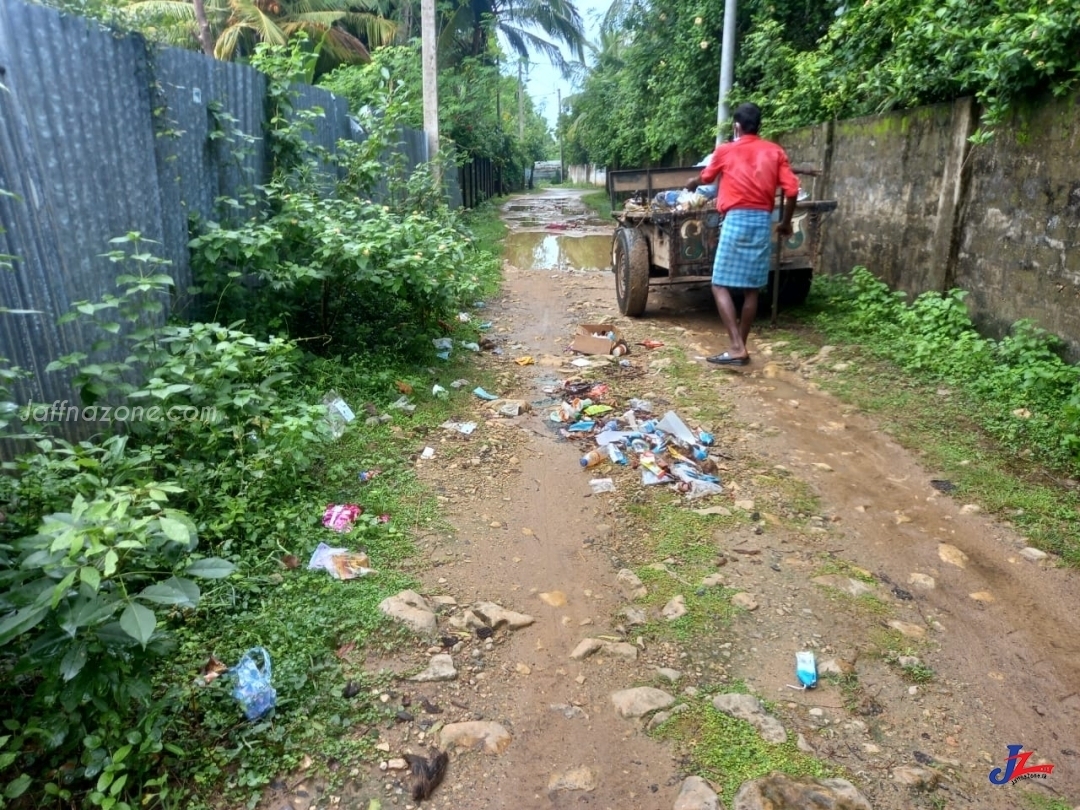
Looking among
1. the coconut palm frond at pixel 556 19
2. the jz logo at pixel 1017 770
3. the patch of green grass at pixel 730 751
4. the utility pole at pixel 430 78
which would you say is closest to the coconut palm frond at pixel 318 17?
the coconut palm frond at pixel 556 19

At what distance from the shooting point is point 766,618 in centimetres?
274

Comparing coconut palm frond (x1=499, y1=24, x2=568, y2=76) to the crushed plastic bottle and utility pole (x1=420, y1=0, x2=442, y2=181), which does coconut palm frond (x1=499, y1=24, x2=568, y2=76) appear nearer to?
utility pole (x1=420, y1=0, x2=442, y2=181)

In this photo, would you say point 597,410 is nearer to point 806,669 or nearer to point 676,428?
point 676,428

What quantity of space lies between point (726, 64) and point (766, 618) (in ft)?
34.0

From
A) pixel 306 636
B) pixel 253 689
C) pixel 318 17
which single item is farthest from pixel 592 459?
pixel 318 17

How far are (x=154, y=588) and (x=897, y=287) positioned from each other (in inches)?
254

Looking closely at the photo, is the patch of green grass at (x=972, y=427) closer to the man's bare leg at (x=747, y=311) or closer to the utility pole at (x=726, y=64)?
the man's bare leg at (x=747, y=311)

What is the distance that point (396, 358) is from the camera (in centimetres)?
530

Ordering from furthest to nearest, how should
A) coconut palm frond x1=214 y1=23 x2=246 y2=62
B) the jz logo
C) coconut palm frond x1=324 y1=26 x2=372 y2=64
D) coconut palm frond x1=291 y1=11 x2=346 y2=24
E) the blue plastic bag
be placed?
coconut palm frond x1=291 y1=11 x2=346 y2=24, coconut palm frond x1=324 y1=26 x2=372 y2=64, coconut palm frond x1=214 y1=23 x2=246 y2=62, the blue plastic bag, the jz logo

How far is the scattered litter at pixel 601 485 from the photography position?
3.77m

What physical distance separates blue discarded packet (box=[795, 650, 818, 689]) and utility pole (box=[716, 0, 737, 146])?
1006 centimetres

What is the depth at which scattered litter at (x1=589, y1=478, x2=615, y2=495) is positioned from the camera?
3.77 m

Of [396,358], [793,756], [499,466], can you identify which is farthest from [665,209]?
[793,756]

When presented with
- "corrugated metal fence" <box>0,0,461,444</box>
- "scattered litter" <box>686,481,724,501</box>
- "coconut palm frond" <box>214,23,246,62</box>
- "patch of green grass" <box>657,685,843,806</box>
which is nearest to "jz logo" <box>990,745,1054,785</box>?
"patch of green grass" <box>657,685,843,806</box>
